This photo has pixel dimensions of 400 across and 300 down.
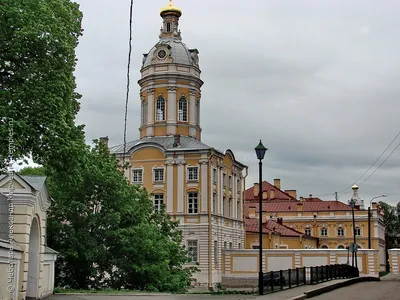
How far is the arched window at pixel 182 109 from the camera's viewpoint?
61969mm

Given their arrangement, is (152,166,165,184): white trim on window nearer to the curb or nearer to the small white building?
the curb

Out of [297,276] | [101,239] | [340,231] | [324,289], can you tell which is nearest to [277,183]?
[340,231]

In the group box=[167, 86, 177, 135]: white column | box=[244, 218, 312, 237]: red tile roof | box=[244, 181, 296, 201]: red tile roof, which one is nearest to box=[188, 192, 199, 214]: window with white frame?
box=[167, 86, 177, 135]: white column

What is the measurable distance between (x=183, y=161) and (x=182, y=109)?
6449mm

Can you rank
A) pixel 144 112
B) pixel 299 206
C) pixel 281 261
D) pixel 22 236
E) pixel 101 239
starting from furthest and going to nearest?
pixel 299 206
pixel 144 112
pixel 281 261
pixel 101 239
pixel 22 236

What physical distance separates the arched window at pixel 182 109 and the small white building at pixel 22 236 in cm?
4143

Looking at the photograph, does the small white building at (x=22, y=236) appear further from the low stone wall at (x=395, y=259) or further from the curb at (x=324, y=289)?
the low stone wall at (x=395, y=259)

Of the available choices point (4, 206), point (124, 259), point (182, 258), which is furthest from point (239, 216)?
point (4, 206)

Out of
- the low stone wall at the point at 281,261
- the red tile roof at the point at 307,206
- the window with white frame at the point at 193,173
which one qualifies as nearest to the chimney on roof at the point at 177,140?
the window with white frame at the point at 193,173

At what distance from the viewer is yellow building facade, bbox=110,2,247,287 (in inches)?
2256

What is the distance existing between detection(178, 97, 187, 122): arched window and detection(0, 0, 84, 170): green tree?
3960cm

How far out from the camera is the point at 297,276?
83.7 feet

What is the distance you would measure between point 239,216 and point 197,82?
14.2 m

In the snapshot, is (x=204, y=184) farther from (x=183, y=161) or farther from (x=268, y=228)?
(x=268, y=228)
